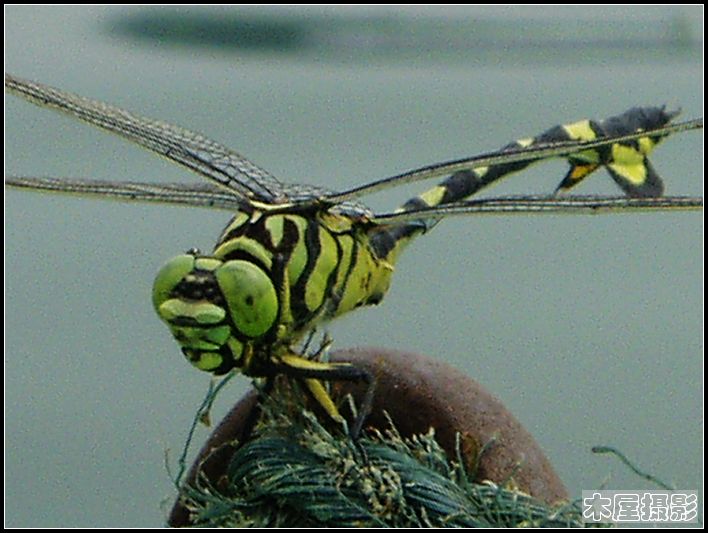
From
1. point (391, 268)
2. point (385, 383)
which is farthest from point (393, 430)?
point (391, 268)

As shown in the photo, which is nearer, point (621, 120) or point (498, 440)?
point (498, 440)

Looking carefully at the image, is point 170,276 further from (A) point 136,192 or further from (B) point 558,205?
(B) point 558,205

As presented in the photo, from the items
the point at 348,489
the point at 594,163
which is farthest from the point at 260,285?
the point at 594,163

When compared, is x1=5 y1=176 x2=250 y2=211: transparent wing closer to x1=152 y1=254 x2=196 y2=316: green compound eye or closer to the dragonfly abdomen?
x1=152 y1=254 x2=196 y2=316: green compound eye

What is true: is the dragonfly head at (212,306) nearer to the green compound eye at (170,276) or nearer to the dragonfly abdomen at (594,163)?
the green compound eye at (170,276)

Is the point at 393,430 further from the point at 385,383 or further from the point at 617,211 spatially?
the point at 617,211

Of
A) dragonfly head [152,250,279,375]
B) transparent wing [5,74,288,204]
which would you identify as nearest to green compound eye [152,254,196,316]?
dragonfly head [152,250,279,375]

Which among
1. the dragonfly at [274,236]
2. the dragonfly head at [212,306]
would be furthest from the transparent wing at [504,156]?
the dragonfly head at [212,306]
